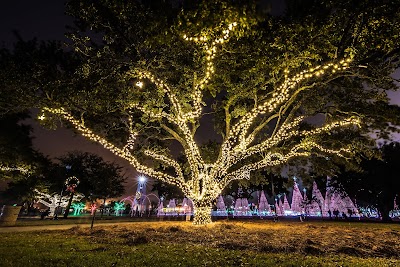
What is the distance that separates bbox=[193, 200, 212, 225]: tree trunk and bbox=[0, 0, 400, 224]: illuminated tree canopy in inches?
2.4

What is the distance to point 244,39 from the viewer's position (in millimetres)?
9547

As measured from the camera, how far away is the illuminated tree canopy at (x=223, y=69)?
7.77 metres

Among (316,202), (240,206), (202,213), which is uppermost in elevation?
(316,202)

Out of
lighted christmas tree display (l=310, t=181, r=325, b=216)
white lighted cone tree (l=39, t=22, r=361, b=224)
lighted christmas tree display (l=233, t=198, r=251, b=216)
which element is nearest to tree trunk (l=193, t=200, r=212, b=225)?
white lighted cone tree (l=39, t=22, r=361, b=224)

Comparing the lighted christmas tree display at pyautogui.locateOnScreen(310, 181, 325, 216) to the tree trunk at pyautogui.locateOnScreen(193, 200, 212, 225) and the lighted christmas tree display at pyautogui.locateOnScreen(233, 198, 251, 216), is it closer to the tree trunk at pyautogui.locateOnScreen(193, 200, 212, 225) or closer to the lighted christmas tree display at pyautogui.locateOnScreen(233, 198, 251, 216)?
the lighted christmas tree display at pyautogui.locateOnScreen(233, 198, 251, 216)

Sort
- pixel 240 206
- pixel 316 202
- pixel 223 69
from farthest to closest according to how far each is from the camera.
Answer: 1. pixel 240 206
2. pixel 316 202
3. pixel 223 69

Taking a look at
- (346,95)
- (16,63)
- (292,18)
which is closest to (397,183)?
(346,95)

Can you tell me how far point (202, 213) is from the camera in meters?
15.0

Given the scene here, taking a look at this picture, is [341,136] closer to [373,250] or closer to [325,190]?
[373,250]

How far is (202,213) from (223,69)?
851 cm

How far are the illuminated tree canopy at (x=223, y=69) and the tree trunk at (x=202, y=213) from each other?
0.06 m

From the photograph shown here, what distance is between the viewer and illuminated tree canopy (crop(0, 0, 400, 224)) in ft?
25.5

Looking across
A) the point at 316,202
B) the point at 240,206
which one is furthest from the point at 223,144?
the point at 240,206

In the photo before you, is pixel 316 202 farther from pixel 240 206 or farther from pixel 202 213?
pixel 202 213
